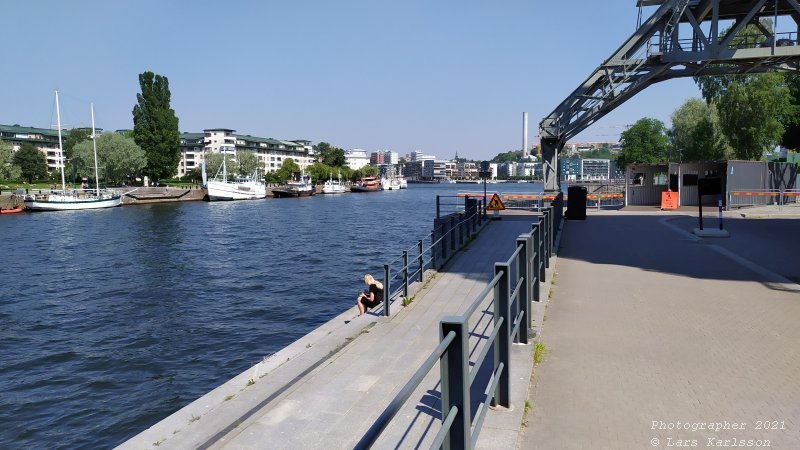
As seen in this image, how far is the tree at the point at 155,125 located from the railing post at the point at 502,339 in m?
92.8

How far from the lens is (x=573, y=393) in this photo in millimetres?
5715

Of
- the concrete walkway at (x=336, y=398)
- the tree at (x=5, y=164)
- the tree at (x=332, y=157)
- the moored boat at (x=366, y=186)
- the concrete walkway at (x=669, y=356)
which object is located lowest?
the concrete walkway at (x=336, y=398)

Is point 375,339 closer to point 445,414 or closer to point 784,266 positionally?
point 445,414

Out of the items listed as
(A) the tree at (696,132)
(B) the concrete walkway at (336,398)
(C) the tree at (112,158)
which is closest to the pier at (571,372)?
(B) the concrete walkway at (336,398)

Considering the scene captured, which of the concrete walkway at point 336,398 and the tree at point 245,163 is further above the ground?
the tree at point 245,163

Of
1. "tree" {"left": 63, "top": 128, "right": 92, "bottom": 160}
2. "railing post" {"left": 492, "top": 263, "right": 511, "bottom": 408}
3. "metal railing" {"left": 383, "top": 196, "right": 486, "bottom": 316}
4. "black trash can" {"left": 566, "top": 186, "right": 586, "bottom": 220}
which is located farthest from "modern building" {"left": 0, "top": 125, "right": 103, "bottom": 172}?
"railing post" {"left": 492, "top": 263, "right": 511, "bottom": 408}

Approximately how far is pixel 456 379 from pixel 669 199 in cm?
3019

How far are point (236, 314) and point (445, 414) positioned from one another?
49.4 ft

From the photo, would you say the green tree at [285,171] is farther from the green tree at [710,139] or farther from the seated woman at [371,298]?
the seated woman at [371,298]

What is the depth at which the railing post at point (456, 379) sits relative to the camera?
3326mm

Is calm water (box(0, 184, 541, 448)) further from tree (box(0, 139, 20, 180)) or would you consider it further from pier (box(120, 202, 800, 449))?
tree (box(0, 139, 20, 180))

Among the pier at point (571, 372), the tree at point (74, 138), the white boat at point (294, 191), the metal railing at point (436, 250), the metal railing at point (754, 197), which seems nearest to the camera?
the pier at point (571, 372)

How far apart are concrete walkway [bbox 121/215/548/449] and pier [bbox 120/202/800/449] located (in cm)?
2

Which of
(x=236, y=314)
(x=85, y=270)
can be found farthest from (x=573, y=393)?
(x=85, y=270)
